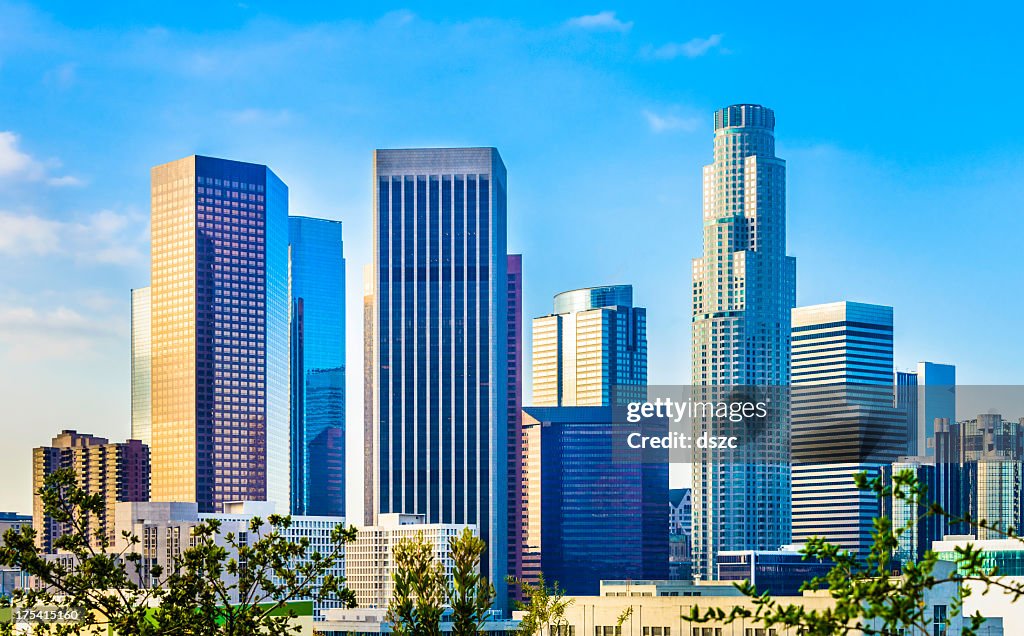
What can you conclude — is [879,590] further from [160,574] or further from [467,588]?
[160,574]

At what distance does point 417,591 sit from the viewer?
711 inches

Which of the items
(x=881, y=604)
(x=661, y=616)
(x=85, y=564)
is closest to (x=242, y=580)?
(x=85, y=564)

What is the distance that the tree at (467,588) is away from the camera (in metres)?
17.4

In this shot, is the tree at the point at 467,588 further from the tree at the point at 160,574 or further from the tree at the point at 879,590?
the tree at the point at 879,590

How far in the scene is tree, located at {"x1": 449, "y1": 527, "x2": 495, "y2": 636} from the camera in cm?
1741

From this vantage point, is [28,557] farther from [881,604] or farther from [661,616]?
[661,616]

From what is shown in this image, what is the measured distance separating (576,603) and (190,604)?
67775 mm

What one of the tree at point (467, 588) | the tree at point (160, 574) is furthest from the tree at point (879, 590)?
the tree at point (160, 574)

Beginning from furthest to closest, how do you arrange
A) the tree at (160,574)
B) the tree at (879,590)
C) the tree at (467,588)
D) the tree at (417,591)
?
1. the tree at (160,574)
2. the tree at (417,591)
3. the tree at (467,588)
4. the tree at (879,590)

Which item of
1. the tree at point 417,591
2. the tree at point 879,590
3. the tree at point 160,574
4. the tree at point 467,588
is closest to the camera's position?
the tree at point 879,590

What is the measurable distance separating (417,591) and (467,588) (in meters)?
0.76

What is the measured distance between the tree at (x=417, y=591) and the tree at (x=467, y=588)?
0.78ft

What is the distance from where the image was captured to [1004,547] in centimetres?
14262

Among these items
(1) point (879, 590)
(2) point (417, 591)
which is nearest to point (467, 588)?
(2) point (417, 591)
